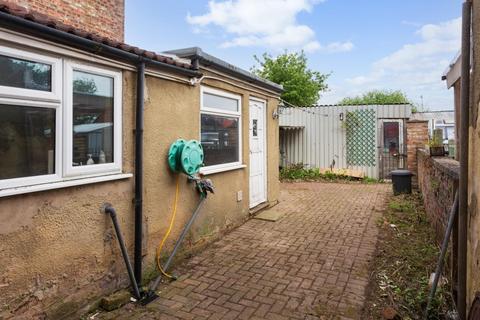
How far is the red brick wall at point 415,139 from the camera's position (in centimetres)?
1172

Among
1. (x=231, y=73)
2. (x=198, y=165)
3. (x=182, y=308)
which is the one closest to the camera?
(x=182, y=308)

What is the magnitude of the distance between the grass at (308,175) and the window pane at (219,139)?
27.2ft

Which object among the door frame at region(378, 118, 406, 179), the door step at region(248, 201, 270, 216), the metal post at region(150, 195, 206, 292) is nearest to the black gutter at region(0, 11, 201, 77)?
the metal post at region(150, 195, 206, 292)

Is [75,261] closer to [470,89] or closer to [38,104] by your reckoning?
[38,104]

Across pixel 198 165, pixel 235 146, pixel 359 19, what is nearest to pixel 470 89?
pixel 198 165

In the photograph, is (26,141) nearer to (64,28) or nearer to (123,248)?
(64,28)

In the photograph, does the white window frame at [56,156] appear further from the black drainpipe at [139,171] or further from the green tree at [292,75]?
the green tree at [292,75]

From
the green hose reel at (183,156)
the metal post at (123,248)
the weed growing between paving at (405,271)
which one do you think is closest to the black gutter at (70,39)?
the green hose reel at (183,156)

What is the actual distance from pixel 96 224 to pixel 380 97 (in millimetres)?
43483

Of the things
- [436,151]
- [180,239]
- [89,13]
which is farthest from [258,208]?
[89,13]

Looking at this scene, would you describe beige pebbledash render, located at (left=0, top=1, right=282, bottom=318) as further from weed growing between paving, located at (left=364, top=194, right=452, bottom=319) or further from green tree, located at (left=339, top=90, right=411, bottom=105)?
green tree, located at (left=339, top=90, right=411, bottom=105)

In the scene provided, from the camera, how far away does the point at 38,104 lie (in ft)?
10.2

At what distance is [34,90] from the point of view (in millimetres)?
3074

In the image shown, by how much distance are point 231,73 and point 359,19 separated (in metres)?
8.62
